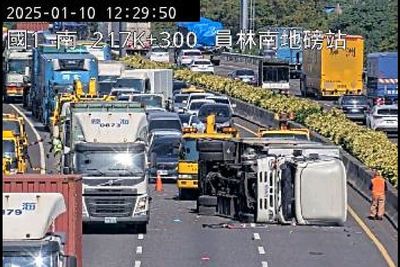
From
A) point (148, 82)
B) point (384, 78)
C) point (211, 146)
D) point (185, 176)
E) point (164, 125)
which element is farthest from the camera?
point (384, 78)

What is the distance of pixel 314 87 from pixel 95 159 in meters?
52.4

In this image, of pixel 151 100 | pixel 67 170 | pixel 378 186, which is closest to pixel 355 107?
pixel 151 100

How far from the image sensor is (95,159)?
3391 cm

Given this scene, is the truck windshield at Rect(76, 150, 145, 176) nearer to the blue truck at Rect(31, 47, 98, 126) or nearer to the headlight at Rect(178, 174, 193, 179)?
the headlight at Rect(178, 174, 193, 179)

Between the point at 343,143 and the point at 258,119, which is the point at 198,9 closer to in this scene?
the point at 343,143

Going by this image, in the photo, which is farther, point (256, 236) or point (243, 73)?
point (243, 73)

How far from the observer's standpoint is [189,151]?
41094 mm

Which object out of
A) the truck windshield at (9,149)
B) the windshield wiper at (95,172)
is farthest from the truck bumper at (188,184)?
the windshield wiper at (95,172)

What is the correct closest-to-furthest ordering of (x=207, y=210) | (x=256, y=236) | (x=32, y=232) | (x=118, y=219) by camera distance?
(x=32, y=232) → (x=118, y=219) → (x=256, y=236) → (x=207, y=210)

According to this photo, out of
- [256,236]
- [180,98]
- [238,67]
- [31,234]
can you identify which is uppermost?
[31,234]

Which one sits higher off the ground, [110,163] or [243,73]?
[110,163]

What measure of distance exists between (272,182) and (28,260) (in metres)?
18.6

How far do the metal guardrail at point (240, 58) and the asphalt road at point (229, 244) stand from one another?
78209 millimetres

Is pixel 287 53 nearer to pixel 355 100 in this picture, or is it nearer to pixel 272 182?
pixel 355 100
